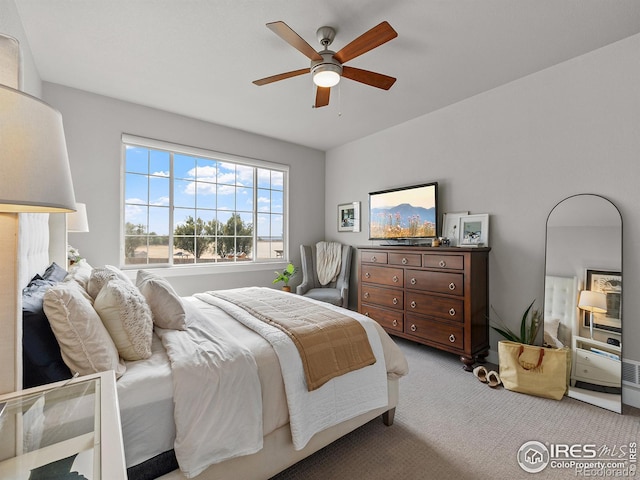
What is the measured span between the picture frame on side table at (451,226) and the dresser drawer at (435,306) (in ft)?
2.35

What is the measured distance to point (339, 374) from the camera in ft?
5.32

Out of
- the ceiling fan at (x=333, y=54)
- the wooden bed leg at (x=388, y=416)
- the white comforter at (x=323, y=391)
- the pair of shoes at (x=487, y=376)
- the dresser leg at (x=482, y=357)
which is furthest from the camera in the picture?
the dresser leg at (x=482, y=357)

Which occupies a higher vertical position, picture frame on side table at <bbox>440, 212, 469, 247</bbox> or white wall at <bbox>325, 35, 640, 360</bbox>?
white wall at <bbox>325, 35, 640, 360</bbox>

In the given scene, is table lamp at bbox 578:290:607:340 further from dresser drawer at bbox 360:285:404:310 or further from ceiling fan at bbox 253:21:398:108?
ceiling fan at bbox 253:21:398:108

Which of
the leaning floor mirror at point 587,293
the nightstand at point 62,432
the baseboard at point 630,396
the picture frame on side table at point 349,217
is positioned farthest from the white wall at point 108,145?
the baseboard at point 630,396

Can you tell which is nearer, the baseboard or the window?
the baseboard

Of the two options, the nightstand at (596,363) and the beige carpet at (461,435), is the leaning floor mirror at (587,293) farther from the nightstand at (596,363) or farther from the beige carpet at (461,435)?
the beige carpet at (461,435)

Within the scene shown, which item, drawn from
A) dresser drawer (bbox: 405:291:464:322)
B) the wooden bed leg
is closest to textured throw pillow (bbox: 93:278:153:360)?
the wooden bed leg

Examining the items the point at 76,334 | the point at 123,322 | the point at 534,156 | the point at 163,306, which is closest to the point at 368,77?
the point at 534,156

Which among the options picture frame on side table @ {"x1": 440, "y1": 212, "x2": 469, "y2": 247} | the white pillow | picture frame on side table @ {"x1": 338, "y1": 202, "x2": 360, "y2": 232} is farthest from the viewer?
picture frame on side table @ {"x1": 338, "y1": 202, "x2": 360, "y2": 232}

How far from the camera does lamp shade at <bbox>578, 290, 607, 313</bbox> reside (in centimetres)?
→ 231

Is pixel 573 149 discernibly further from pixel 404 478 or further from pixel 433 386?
pixel 404 478

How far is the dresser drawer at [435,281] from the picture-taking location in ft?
9.24

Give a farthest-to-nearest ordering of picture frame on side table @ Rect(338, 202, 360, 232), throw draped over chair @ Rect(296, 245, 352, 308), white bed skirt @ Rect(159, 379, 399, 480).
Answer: picture frame on side table @ Rect(338, 202, 360, 232) < throw draped over chair @ Rect(296, 245, 352, 308) < white bed skirt @ Rect(159, 379, 399, 480)
